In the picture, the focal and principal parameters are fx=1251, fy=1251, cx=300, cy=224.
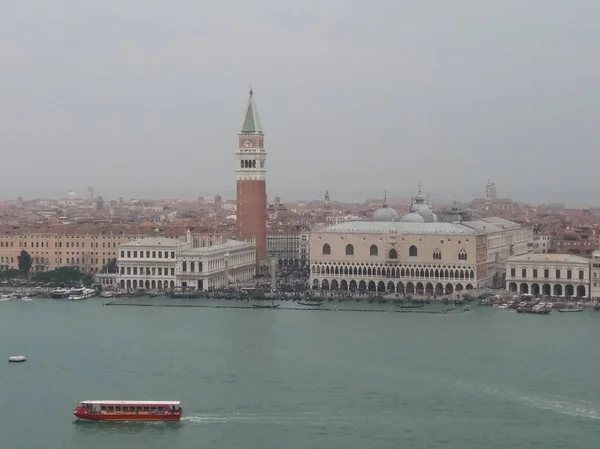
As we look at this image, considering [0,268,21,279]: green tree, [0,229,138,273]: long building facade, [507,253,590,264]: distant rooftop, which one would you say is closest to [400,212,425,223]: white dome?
[507,253,590,264]: distant rooftop

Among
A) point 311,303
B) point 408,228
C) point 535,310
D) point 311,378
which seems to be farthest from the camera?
point 408,228

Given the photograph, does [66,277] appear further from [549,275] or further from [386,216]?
[549,275]

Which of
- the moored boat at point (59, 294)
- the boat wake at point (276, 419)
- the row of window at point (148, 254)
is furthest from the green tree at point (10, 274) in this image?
the boat wake at point (276, 419)

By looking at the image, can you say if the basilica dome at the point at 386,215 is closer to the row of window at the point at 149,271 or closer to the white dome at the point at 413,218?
the white dome at the point at 413,218

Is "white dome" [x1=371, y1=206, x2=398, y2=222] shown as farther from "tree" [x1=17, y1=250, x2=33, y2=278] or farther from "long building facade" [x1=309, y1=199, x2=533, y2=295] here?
"tree" [x1=17, y1=250, x2=33, y2=278]

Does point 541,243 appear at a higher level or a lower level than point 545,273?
higher

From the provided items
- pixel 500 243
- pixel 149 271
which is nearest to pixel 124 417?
pixel 149 271

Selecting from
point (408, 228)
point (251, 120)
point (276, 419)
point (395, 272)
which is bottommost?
point (276, 419)
